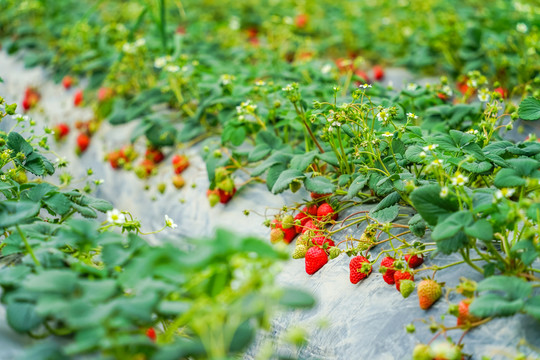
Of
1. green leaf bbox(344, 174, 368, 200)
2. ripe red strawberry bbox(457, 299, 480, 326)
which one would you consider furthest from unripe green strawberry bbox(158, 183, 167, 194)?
ripe red strawberry bbox(457, 299, 480, 326)

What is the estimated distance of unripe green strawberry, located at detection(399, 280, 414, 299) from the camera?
107cm

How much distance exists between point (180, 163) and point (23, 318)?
116cm

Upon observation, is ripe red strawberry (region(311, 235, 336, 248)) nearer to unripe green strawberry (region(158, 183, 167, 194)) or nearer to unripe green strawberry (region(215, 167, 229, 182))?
unripe green strawberry (region(215, 167, 229, 182))

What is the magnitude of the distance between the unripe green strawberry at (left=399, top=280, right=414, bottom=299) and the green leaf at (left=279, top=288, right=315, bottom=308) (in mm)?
452

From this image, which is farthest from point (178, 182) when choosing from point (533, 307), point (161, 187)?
point (533, 307)

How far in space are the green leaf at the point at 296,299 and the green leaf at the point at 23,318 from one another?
404 millimetres

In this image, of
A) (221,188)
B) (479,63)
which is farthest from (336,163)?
(479,63)

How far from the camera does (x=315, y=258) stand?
4.24 feet

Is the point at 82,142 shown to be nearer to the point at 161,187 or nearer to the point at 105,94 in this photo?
the point at 105,94

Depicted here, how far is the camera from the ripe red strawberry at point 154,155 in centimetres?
207

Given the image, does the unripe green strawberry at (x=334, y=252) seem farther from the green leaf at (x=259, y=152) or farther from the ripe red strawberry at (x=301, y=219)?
the green leaf at (x=259, y=152)

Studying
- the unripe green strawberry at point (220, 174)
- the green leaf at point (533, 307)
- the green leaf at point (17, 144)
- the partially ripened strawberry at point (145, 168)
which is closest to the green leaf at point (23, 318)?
the green leaf at point (17, 144)

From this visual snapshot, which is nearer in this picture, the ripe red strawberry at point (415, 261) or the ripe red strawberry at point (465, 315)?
the ripe red strawberry at point (465, 315)

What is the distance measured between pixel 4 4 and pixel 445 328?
3088mm
